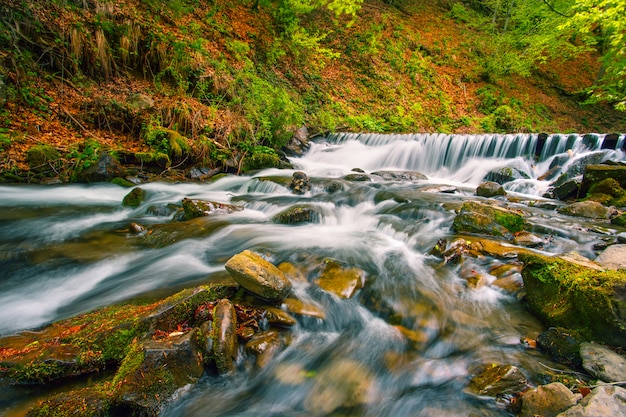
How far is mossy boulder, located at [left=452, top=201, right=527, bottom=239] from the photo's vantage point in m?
4.21

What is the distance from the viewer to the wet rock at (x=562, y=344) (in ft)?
6.97

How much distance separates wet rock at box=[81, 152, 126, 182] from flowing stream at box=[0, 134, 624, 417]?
208 mm

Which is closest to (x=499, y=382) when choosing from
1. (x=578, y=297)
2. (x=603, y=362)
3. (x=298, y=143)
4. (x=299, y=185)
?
(x=603, y=362)

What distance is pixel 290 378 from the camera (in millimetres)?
2260

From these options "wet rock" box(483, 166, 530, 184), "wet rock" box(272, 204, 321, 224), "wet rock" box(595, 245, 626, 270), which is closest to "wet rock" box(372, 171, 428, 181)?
"wet rock" box(483, 166, 530, 184)

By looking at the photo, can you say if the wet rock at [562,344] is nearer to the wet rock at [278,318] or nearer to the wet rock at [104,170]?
the wet rock at [278,318]

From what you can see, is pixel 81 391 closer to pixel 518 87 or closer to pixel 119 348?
pixel 119 348

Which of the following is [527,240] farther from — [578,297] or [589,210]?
[589,210]

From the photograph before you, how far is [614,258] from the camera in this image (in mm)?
3107

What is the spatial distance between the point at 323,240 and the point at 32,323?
334 cm

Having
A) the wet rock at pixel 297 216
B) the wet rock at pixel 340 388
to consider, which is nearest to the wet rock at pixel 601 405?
the wet rock at pixel 340 388

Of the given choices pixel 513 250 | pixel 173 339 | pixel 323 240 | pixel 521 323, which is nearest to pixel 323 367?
pixel 173 339

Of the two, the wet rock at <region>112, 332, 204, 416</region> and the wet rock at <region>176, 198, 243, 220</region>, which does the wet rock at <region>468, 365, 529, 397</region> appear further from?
the wet rock at <region>176, 198, 243, 220</region>

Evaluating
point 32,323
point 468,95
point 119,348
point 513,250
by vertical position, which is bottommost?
point 32,323
